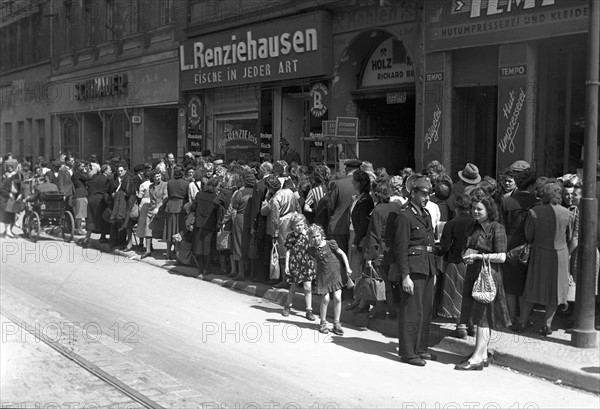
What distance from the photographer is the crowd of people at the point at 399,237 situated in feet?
26.6

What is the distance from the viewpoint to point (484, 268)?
7914mm

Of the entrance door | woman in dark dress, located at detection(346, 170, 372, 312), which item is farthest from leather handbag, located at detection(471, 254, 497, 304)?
the entrance door

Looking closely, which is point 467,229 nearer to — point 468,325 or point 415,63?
point 468,325

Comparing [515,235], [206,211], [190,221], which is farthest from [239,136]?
[515,235]

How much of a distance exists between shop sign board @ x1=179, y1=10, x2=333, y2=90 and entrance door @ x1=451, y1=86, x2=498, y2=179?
4.51 m

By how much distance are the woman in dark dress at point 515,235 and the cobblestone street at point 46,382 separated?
4.75m

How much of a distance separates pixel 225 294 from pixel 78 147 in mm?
23899

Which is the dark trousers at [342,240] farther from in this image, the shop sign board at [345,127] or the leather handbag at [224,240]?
the shop sign board at [345,127]

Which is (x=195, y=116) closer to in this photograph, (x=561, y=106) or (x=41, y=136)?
(x=561, y=106)

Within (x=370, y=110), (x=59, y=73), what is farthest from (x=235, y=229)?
(x=59, y=73)

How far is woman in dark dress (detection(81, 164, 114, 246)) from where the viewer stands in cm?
1747

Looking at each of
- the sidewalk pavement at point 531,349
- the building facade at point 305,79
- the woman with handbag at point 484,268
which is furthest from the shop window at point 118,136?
the woman with handbag at point 484,268

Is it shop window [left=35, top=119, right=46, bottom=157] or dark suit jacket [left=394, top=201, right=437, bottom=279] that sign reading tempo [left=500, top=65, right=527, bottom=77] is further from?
shop window [left=35, top=119, right=46, bottom=157]

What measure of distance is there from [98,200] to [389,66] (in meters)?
7.43
